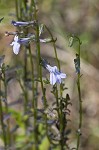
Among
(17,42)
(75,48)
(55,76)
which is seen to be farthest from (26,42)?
(75,48)

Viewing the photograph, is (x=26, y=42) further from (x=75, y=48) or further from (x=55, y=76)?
(x=75, y=48)

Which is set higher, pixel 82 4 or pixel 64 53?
pixel 82 4

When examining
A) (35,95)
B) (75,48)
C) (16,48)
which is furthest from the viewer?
(75,48)

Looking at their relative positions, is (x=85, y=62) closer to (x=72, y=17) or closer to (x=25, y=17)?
(x=72, y=17)

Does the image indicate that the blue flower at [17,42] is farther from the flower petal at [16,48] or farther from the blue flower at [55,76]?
the blue flower at [55,76]

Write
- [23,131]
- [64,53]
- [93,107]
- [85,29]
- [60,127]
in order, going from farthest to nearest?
[85,29] < [64,53] < [93,107] < [23,131] < [60,127]

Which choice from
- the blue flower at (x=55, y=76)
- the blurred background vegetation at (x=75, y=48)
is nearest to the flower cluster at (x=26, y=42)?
the blue flower at (x=55, y=76)

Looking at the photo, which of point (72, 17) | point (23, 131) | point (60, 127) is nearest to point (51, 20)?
point (72, 17)

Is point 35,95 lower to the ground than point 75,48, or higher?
lower

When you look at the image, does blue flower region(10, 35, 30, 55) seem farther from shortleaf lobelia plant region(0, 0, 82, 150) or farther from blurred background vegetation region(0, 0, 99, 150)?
blurred background vegetation region(0, 0, 99, 150)
